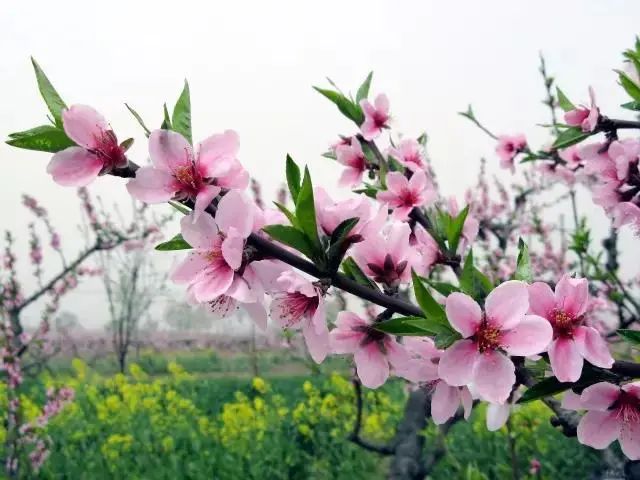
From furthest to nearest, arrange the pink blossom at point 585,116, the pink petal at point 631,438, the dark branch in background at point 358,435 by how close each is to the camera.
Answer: the dark branch in background at point 358,435 < the pink blossom at point 585,116 < the pink petal at point 631,438

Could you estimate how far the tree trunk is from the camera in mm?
3895

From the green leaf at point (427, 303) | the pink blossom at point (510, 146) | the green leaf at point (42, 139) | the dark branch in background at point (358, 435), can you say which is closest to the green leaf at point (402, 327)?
the green leaf at point (427, 303)

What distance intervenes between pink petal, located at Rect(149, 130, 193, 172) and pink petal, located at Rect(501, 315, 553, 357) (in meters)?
0.59

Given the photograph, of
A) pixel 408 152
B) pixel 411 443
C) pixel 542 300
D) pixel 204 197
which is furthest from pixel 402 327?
pixel 411 443

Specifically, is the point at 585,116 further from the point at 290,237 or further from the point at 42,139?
the point at 42,139

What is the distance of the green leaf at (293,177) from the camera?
1043 millimetres

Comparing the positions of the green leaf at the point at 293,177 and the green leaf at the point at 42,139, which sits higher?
the green leaf at the point at 42,139

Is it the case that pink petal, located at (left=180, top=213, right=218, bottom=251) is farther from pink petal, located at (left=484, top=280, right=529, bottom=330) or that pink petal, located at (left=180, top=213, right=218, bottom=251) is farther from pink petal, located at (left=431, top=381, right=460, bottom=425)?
pink petal, located at (left=431, top=381, right=460, bottom=425)

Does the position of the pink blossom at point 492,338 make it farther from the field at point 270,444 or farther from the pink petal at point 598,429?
the field at point 270,444

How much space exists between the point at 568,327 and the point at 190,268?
65 centimetres

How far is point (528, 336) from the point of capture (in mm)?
1031

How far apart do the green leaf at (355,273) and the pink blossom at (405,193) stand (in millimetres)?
589

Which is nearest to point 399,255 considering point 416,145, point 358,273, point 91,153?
point 358,273

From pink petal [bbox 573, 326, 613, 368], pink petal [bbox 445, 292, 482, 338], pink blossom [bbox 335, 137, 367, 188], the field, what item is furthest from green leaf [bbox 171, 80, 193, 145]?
the field
